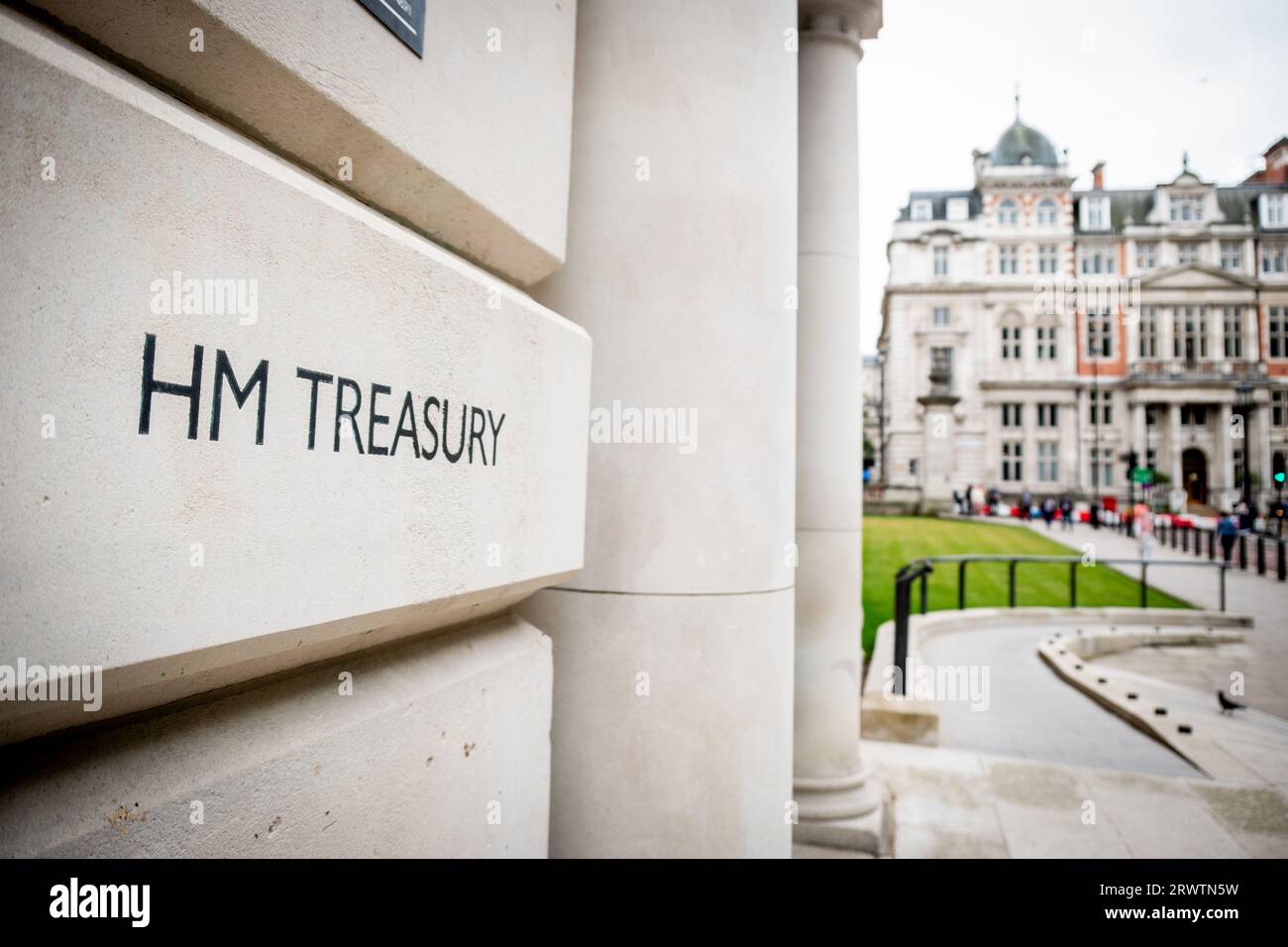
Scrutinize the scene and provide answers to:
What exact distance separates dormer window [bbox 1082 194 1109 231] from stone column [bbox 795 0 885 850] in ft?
190

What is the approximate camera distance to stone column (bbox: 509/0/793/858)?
2477mm

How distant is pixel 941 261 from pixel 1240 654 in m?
45.0

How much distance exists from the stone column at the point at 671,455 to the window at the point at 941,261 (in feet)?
175

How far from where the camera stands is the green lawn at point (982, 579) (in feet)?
46.0

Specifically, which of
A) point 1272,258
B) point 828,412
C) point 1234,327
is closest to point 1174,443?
point 1234,327

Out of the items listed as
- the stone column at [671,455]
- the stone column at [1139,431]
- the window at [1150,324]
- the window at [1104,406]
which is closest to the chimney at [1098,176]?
the window at [1150,324]

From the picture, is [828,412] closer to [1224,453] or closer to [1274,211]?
[1224,453]

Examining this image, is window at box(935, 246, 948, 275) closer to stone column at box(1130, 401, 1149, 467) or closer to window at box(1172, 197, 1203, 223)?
stone column at box(1130, 401, 1149, 467)

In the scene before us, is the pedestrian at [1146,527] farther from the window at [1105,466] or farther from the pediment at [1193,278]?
the pediment at [1193,278]

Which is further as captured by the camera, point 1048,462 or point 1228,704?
point 1048,462

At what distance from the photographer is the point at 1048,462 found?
48281mm
